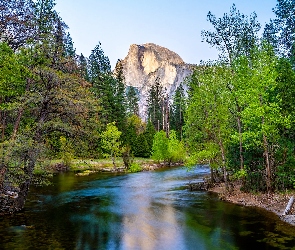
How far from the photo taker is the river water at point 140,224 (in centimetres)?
Result: 1507

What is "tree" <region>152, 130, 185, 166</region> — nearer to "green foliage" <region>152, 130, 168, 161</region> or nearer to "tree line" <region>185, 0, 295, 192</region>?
"green foliage" <region>152, 130, 168, 161</region>

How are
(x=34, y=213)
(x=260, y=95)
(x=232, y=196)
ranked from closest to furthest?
(x=34, y=213)
(x=260, y=95)
(x=232, y=196)

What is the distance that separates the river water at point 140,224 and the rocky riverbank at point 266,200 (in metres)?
0.67

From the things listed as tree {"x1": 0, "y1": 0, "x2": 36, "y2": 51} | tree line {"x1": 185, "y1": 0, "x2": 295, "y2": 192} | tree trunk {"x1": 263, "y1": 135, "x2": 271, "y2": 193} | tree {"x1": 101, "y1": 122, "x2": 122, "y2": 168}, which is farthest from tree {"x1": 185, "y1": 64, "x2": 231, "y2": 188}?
tree {"x1": 101, "y1": 122, "x2": 122, "y2": 168}

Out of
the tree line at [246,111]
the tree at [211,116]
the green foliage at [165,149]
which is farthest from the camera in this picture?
the green foliage at [165,149]

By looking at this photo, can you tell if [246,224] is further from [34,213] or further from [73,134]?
[34,213]

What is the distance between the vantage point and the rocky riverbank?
18997 mm

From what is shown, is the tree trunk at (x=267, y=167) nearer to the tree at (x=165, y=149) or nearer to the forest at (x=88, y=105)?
the forest at (x=88, y=105)

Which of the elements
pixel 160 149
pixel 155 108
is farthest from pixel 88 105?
pixel 155 108

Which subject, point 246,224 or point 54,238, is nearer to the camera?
point 54,238

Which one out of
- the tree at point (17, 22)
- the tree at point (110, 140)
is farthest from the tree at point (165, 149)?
the tree at point (17, 22)

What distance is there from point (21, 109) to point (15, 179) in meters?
4.24

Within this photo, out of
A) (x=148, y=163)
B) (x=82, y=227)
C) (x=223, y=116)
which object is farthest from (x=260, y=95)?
(x=148, y=163)

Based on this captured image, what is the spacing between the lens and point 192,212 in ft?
70.8
